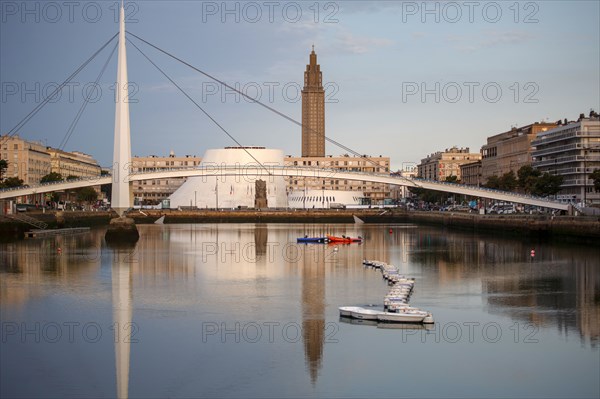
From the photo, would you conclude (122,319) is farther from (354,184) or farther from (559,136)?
(354,184)

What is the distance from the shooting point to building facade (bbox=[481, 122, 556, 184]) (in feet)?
214

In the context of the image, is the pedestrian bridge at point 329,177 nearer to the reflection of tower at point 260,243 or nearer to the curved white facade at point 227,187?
the reflection of tower at point 260,243

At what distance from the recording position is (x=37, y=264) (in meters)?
26.5

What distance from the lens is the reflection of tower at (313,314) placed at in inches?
527

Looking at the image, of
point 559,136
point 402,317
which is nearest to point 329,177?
point 559,136

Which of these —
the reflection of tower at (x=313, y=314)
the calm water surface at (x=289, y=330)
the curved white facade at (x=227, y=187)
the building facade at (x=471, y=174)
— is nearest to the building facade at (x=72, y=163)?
the curved white facade at (x=227, y=187)

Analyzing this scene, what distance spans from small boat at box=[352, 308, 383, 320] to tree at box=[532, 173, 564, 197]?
33495 millimetres

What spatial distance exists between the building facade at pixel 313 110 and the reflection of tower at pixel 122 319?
3436 inches

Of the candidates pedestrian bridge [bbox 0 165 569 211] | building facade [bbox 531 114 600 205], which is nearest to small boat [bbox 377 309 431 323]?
pedestrian bridge [bbox 0 165 569 211]

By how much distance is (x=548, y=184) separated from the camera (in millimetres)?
47875

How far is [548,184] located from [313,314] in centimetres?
3331

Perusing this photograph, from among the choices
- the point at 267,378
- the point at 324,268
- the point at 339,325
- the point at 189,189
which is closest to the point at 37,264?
the point at 324,268

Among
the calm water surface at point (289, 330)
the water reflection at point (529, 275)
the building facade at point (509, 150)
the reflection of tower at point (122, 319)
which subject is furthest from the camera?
the building facade at point (509, 150)

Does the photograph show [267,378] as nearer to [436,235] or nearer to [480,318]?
[480,318]
